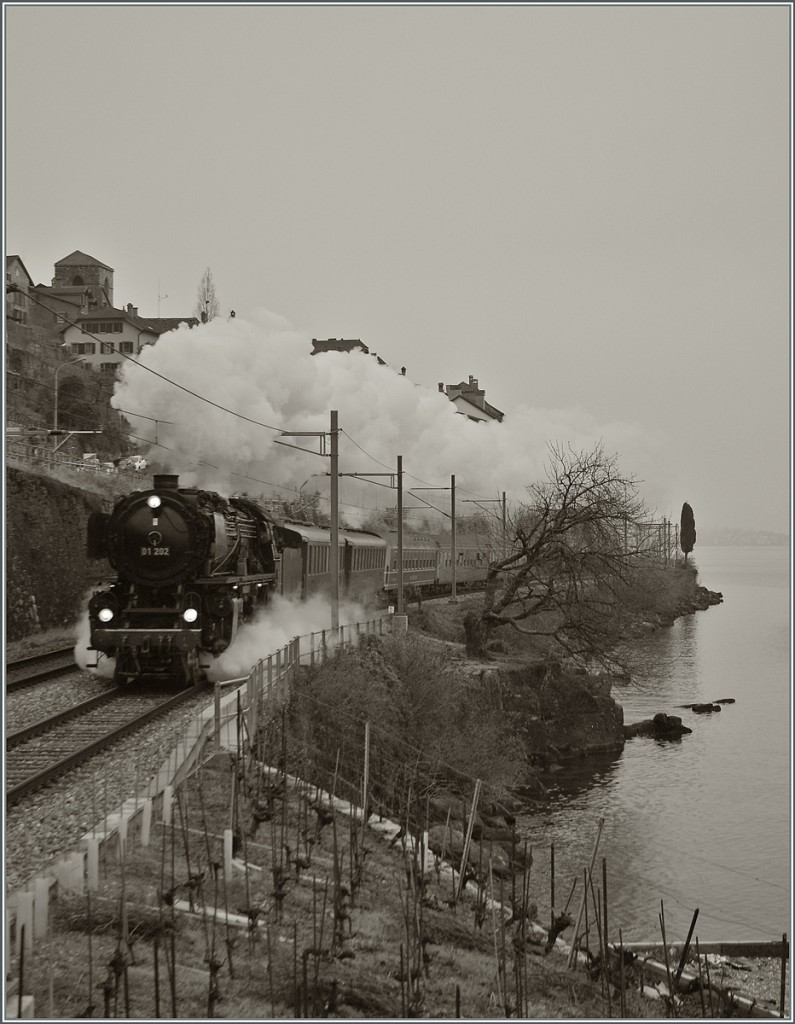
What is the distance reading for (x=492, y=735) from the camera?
2627 centimetres

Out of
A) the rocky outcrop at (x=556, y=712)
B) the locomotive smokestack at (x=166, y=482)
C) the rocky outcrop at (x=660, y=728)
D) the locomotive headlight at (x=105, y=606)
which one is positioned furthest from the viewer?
the rocky outcrop at (x=660, y=728)

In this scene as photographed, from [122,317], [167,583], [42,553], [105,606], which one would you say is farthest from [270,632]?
[122,317]

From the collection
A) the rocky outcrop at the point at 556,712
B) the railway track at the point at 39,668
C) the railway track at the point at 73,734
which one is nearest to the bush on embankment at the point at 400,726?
the rocky outcrop at the point at 556,712

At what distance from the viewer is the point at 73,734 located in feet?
44.5

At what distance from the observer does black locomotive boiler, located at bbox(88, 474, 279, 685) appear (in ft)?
55.7

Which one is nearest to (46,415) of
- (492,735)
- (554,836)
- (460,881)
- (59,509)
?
(59,509)

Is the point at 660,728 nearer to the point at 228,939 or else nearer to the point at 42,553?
the point at 42,553

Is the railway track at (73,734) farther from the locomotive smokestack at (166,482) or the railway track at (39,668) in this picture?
the locomotive smokestack at (166,482)

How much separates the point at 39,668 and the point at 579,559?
60.6ft

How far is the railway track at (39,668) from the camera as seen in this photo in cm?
1736

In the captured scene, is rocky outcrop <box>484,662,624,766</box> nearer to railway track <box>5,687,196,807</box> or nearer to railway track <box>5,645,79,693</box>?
railway track <box>5,645,79,693</box>

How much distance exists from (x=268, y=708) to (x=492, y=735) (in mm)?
11287

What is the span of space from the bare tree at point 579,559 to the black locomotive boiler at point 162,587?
17.7 meters

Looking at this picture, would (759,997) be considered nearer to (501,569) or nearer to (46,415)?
(501,569)
